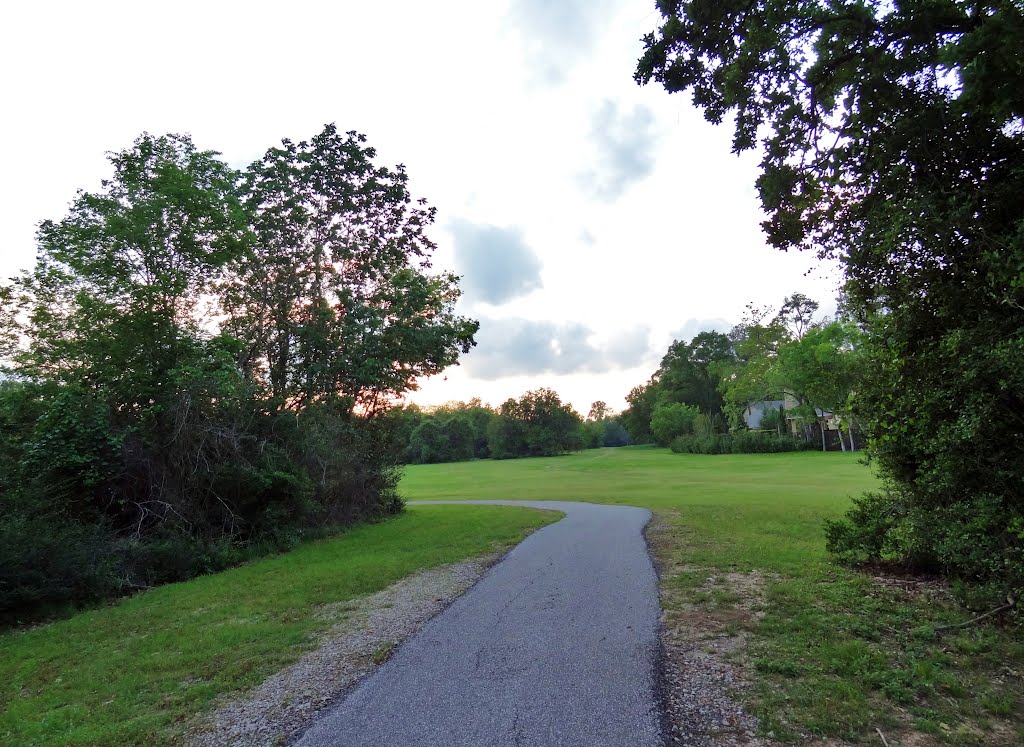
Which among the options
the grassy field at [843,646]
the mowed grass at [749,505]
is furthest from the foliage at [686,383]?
the grassy field at [843,646]

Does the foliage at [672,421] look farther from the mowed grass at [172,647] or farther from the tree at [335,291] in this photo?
the mowed grass at [172,647]

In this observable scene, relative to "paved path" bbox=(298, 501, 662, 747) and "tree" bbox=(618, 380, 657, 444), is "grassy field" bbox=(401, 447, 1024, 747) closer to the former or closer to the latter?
"paved path" bbox=(298, 501, 662, 747)

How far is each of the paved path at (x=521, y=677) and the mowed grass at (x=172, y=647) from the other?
1476 millimetres

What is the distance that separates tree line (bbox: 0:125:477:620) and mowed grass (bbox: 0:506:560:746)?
1.76 m

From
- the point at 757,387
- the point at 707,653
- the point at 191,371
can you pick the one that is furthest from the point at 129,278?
the point at 757,387

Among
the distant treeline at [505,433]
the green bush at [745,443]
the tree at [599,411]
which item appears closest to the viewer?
the green bush at [745,443]

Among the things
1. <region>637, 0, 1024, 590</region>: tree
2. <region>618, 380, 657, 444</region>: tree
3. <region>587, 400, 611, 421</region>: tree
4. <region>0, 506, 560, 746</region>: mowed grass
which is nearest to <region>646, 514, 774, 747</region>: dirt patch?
<region>637, 0, 1024, 590</region>: tree

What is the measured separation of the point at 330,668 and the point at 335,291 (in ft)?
54.0

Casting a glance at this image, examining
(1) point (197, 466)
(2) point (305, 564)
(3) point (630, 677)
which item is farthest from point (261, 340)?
(3) point (630, 677)

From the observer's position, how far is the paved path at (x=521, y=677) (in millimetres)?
3834

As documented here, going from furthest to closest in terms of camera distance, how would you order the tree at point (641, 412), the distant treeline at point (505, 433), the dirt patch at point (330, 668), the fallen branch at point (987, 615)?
the tree at point (641, 412) < the distant treeline at point (505, 433) < the fallen branch at point (987, 615) < the dirt patch at point (330, 668)

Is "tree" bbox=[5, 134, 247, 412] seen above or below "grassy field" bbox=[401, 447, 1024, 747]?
above

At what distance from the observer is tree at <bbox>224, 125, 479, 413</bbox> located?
18.1m

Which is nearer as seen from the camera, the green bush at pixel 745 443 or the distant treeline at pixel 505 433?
the green bush at pixel 745 443
